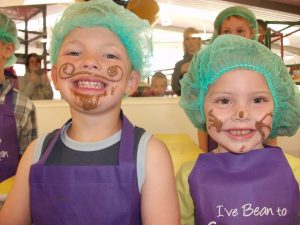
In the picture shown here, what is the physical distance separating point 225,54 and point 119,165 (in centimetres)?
46

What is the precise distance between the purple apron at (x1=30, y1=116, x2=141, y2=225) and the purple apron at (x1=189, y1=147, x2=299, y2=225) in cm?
22

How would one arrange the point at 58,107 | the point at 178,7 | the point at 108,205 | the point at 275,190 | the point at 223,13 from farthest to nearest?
the point at 178,7 < the point at 58,107 < the point at 223,13 < the point at 275,190 < the point at 108,205

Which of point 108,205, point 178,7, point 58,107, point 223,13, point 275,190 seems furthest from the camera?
point 178,7

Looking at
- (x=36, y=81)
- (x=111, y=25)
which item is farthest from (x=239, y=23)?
(x=36, y=81)

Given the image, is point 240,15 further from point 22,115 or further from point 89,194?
point 89,194

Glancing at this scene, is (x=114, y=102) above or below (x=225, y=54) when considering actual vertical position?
below

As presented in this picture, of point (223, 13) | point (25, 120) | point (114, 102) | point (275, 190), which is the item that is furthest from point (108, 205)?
point (223, 13)

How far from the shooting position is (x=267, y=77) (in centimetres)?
111

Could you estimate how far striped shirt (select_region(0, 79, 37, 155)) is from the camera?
5.32ft

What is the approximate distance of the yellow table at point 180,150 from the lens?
1.51 metres

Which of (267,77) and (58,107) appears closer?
(267,77)

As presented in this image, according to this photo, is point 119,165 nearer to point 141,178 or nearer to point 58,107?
point 141,178

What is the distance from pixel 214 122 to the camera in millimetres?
1086

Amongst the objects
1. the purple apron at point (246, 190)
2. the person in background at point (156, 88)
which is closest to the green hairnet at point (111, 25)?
the purple apron at point (246, 190)
